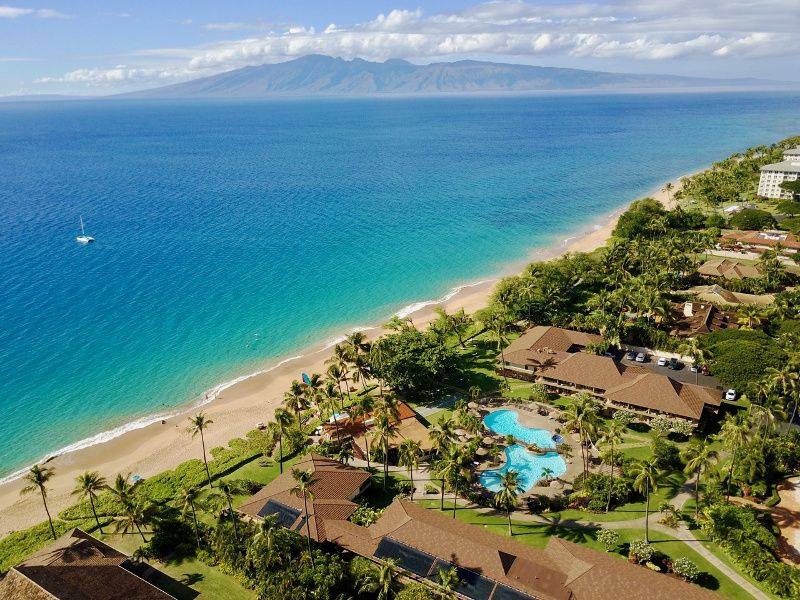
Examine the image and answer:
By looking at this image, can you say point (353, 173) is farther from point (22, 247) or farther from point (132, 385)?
point (132, 385)

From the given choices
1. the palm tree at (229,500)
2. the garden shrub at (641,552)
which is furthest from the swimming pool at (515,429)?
the palm tree at (229,500)

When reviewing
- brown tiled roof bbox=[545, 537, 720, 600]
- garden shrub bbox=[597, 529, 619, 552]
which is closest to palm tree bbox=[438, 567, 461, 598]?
brown tiled roof bbox=[545, 537, 720, 600]

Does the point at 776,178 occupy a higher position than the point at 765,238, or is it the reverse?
the point at 776,178

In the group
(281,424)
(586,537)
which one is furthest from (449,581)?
(281,424)

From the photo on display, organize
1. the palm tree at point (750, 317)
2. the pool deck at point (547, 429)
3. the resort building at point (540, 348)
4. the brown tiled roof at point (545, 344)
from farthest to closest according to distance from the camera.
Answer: the palm tree at point (750, 317)
the brown tiled roof at point (545, 344)
the resort building at point (540, 348)
the pool deck at point (547, 429)

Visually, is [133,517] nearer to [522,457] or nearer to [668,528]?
[522,457]

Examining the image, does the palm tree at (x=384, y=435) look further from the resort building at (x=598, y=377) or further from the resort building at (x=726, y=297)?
the resort building at (x=726, y=297)
